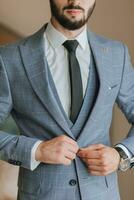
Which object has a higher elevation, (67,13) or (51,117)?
(67,13)

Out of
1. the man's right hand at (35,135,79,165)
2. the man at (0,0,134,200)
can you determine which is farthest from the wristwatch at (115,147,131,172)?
the man's right hand at (35,135,79,165)

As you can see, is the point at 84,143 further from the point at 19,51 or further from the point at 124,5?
the point at 124,5

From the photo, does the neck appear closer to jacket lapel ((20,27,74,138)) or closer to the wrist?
jacket lapel ((20,27,74,138))

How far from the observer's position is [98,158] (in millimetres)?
973

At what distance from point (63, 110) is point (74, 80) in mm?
91

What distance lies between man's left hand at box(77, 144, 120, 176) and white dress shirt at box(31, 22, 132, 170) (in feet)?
0.39

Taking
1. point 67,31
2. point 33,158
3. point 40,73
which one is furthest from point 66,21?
point 33,158

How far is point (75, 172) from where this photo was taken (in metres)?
1.02

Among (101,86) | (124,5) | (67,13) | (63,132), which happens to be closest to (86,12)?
(67,13)

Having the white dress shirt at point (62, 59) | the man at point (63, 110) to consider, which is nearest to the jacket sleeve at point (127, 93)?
the man at point (63, 110)

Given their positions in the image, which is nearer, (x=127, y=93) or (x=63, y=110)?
(x=63, y=110)

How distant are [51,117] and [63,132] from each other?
5cm

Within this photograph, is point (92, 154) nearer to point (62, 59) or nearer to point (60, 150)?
point (60, 150)

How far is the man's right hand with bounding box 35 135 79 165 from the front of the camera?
956 millimetres
